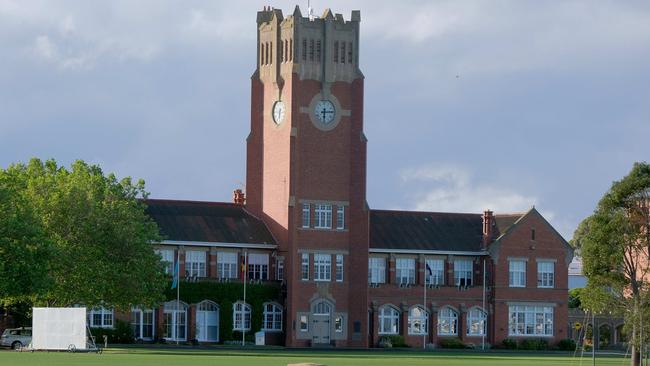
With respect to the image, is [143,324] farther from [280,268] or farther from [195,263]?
[280,268]

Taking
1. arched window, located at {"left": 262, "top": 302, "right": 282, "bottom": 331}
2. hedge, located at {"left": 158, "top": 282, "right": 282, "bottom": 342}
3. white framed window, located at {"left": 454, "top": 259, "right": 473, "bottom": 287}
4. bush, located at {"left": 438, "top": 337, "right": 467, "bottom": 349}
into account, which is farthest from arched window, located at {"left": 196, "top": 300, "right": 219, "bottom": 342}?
white framed window, located at {"left": 454, "top": 259, "right": 473, "bottom": 287}

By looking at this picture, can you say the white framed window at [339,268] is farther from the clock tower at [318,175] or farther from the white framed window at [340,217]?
the white framed window at [340,217]

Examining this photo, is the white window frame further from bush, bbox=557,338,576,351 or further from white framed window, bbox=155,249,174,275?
bush, bbox=557,338,576,351

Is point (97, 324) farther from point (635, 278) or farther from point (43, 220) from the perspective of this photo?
point (635, 278)

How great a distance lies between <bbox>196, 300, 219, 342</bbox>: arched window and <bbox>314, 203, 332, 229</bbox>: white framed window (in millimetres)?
9043

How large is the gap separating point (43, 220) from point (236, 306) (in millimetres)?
21683

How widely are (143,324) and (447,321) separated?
75.2 ft

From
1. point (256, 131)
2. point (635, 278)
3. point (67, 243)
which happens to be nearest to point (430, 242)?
point (256, 131)

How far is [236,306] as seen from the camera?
103812mm

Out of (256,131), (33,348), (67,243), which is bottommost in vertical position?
(33,348)

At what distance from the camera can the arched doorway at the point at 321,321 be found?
104375 mm

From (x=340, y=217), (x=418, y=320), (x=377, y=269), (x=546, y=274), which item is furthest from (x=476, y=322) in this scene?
(x=340, y=217)

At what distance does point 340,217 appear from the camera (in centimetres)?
10594

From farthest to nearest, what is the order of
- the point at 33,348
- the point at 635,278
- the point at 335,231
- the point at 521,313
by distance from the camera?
the point at 521,313 → the point at 335,231 → the point at 33,348 → the point at 635,278
